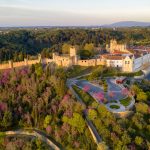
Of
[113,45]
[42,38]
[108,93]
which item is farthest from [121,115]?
[42,38]

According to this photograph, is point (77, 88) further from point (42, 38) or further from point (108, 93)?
point (42, 38)

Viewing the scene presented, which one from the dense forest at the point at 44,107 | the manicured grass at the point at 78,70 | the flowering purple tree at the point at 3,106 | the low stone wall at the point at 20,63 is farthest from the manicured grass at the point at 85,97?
the low stone wall at the point at 20,63

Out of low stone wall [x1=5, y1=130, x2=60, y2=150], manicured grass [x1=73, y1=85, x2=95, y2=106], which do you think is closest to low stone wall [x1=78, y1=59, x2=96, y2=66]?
manicured grass [x1=73, y1=85, x2=95, y2=106]

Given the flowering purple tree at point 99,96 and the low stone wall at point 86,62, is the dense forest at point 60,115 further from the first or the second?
the low stone wall at point 86,62

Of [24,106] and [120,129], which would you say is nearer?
[120,129]

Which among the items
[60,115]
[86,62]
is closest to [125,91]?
[60,115]

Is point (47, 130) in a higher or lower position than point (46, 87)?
lower

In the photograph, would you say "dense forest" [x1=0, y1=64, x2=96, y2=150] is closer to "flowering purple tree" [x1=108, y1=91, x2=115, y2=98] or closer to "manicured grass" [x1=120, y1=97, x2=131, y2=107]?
"flowering purple tree" [x1=108, y1=91, x2=115, y2=98]

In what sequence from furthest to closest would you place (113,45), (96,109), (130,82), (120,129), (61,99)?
(113,45)
(130,82)
(61,99)
(96,109)
(120,129)

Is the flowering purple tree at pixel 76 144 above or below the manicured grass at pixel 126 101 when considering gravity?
below

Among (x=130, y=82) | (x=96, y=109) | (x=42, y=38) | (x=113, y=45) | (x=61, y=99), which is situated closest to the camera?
(x=96, y=109)

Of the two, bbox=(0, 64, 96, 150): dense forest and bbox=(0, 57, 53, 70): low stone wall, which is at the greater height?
bbox=(0, 57, 53, 70): low stone wall
